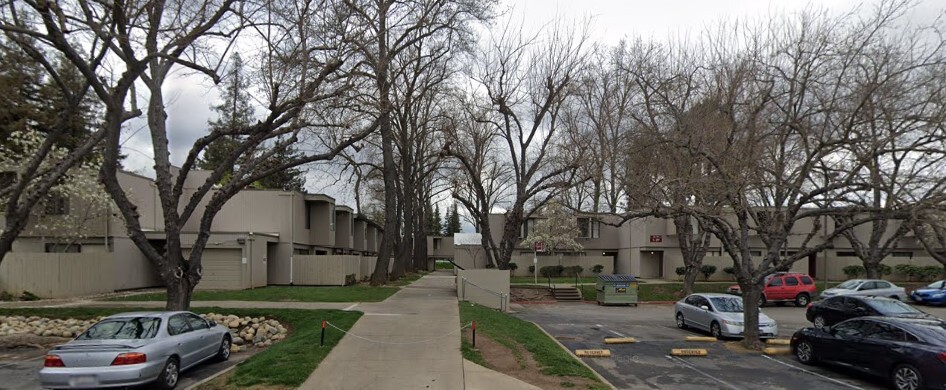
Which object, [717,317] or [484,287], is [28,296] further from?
[717,317]

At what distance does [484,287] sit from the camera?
24328mm

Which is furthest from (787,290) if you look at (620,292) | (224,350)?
(224,350)

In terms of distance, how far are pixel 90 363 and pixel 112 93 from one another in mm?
7267

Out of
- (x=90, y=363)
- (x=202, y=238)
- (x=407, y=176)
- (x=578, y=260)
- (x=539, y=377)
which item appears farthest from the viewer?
(x=578, y=260)

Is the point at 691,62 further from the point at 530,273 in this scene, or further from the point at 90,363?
the point at 530,273

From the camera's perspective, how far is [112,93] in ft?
46.7

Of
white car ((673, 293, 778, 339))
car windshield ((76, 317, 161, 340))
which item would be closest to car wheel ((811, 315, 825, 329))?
white car ((673, 293, 778, 339))

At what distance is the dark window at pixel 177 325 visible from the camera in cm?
1141

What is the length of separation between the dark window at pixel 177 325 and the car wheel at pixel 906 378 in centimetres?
1429

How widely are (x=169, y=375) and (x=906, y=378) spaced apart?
14115 millimetres

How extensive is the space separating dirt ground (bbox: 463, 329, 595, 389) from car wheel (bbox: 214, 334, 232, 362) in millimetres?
5630

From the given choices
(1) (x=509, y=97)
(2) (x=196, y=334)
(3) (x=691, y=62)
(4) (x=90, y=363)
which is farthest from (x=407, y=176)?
(4) (x=90, y=363)

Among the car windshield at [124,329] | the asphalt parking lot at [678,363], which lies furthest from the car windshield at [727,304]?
the car windshield at [124,329]

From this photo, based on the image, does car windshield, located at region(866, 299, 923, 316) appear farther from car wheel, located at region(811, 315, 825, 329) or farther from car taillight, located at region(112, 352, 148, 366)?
car taillight, located at region(112, 352, 148, 366)
